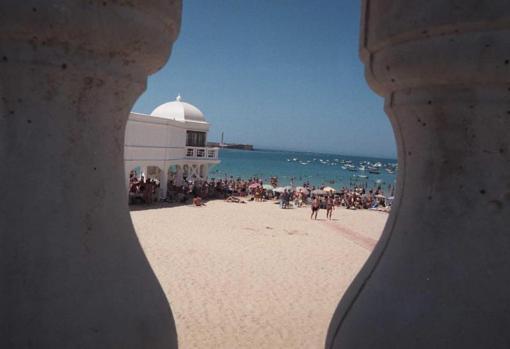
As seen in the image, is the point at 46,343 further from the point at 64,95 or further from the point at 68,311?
the point at 64,95

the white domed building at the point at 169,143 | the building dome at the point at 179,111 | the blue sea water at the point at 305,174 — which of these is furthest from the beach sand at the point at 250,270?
the blue sea water at the point at 305,174

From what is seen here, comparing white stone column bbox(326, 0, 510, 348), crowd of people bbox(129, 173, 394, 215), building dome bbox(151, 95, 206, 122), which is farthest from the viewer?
building dome bbox(151, 95, 206, 122)

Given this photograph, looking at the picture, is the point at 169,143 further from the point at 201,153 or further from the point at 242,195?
the point at 242,195

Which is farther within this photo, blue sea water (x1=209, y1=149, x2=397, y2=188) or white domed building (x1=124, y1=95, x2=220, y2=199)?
blue sea water (x1=209, y1=149, x2=397, y2=188)

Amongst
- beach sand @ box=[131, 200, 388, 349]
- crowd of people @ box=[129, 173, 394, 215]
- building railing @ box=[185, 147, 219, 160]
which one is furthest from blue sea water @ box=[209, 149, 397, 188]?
beach sand @ box=[131, 200, 388, 349]

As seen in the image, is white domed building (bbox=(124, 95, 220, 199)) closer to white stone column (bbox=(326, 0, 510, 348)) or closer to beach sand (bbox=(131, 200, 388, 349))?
beach sand (bbox=(131, 200, 388, 349))

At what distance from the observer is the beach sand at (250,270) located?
22.2 feet

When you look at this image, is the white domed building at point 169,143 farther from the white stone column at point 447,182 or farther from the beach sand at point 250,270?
the white stone column at point 447,182

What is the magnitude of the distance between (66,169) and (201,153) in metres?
Result: 22.9

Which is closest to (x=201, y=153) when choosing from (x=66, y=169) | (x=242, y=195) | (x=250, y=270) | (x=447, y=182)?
(x=242, y=195)

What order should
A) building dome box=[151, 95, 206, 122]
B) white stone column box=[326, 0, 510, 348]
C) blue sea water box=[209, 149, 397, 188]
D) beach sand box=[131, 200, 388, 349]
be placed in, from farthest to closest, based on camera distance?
blue sea water box=[209, 149, 397, 188] → building dome box=[151, 95, 206, 122] → beach sand box=[131, 200, 388, 349] → white stone column box=[326, 0, 510, 348]

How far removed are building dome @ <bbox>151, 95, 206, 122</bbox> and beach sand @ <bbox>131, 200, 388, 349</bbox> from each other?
5504mm

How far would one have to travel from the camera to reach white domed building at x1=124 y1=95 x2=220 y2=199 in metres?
17.6

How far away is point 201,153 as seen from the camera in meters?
24.4
